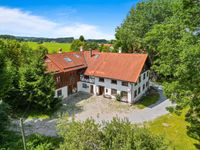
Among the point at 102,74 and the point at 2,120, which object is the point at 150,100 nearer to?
the point at 102,74

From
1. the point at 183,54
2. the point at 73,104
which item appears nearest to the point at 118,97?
the point at 73,104

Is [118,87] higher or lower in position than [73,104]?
higher

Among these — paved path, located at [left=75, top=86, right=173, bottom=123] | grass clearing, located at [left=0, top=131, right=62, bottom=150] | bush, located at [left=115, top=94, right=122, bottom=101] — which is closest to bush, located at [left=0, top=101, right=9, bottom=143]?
grass clearing, located at [left=0, top=131, right=62, bottom=150]

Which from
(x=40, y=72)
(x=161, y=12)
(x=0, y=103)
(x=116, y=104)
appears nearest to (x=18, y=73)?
(x=40, y=72)

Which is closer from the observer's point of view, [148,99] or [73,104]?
[73,104]

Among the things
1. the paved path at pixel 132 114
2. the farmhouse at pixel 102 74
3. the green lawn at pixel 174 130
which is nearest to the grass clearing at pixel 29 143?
the paved path at pixel 132 114

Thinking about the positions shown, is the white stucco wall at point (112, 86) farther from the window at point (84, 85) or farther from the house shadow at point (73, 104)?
the house shadow at point (73, 104)

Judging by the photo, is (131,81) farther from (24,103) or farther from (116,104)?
(24,103)

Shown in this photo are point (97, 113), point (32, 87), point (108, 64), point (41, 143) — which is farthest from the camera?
point (108, 64)

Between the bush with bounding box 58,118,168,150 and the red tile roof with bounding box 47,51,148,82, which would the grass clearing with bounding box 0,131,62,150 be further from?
the red tile roof with bounding box 47,51,148,82
